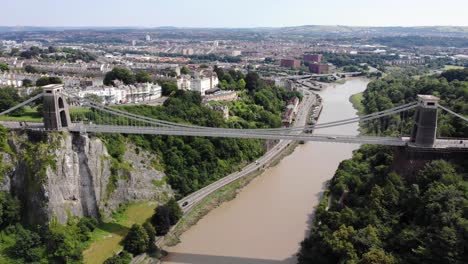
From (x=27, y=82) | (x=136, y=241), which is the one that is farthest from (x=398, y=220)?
(x=27, y=82)

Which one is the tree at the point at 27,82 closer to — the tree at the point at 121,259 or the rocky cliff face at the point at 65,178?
the rocky cliff face at the point at 65,178

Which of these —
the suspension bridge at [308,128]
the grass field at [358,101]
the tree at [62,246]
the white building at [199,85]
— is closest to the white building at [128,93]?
the white building at [199,85]

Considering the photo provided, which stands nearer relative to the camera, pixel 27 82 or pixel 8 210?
pixel 8 210

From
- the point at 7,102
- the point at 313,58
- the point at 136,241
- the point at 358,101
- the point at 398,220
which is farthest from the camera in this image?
the point at 313,58

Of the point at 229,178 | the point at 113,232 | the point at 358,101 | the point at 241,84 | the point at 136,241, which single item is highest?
the point at 241,84

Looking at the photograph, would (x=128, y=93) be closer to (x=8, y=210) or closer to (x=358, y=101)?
(x=8, y=210)

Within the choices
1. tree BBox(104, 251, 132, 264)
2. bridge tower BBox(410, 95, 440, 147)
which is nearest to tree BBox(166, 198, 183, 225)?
tree BBox(104, 251, 132, 264)

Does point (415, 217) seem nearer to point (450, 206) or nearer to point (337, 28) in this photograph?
point (450, 206)
